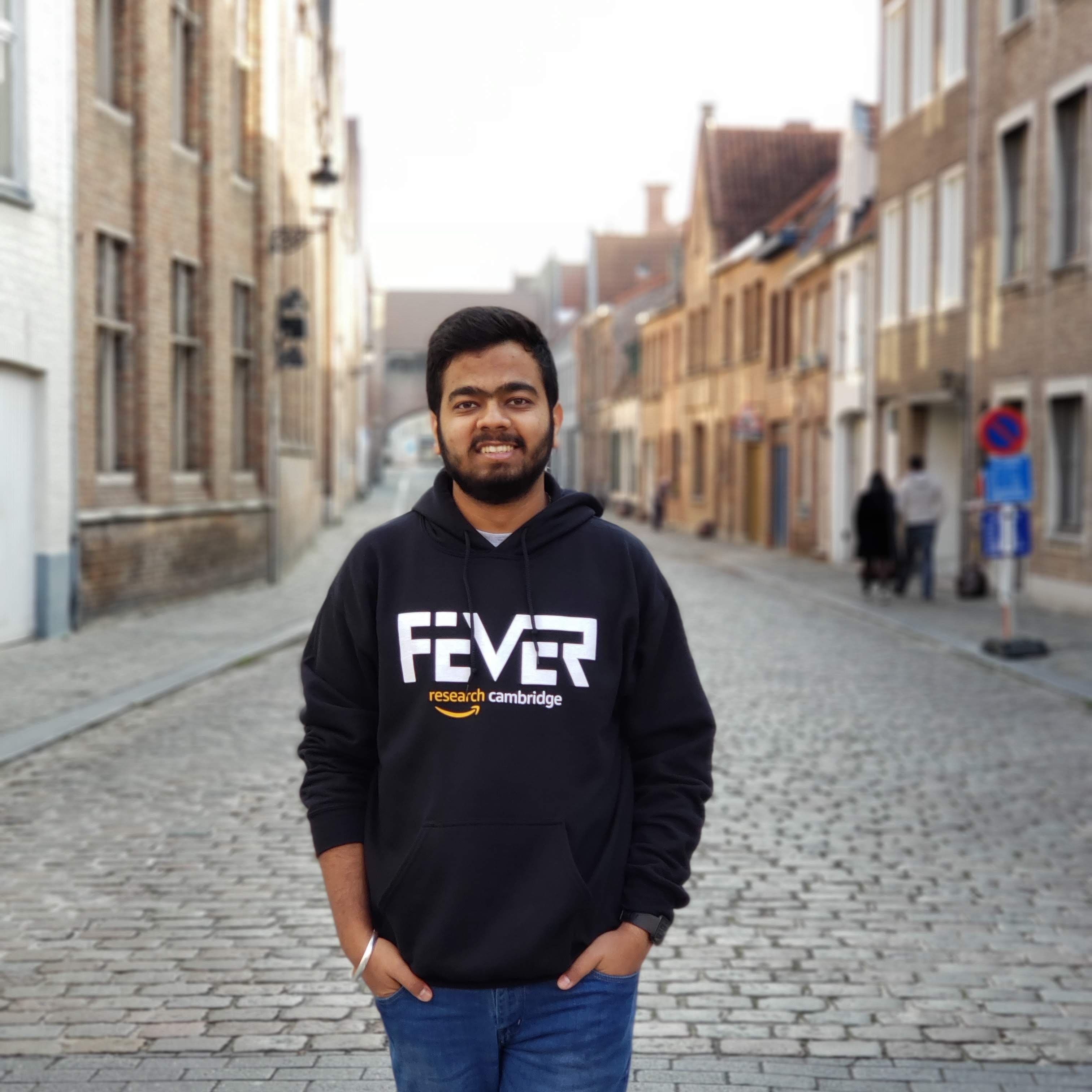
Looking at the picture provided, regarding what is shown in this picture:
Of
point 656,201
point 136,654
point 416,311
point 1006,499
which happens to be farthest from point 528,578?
point 416,311

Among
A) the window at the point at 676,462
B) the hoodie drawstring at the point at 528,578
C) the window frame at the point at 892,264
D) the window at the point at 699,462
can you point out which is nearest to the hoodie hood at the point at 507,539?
the hoodie drawstring at the point at 528,578

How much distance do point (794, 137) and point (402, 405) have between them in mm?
53893

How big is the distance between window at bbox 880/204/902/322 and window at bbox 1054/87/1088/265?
654 centimetres

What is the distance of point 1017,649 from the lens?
557 inches

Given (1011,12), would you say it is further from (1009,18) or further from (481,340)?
(481,340)

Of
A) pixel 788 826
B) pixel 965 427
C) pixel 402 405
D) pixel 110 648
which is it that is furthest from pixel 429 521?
pixel 402 405

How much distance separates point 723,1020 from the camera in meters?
4.54

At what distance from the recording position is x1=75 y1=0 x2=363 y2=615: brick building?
54.5 ft

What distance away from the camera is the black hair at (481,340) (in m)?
2.46

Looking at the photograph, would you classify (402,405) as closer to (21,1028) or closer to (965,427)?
(965,427)

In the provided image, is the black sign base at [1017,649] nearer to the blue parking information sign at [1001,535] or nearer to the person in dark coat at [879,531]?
the blue parking information sign at [1001,535]

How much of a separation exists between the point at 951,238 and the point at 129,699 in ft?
53.5

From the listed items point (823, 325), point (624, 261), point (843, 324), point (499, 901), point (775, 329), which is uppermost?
point (624, 261)

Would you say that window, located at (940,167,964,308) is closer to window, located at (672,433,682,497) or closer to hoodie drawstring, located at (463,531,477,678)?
hoodie drawstring, located at (463,531,477,678)
